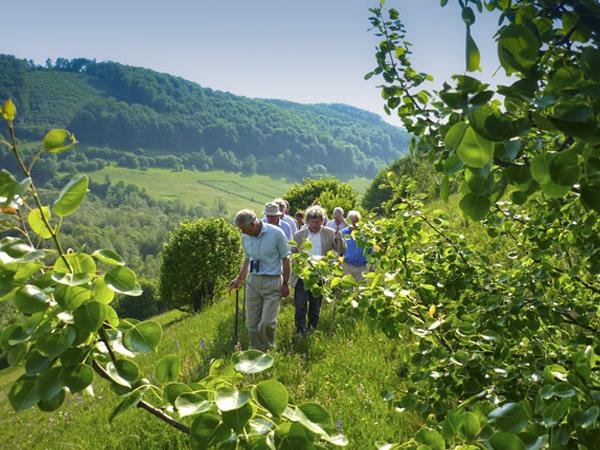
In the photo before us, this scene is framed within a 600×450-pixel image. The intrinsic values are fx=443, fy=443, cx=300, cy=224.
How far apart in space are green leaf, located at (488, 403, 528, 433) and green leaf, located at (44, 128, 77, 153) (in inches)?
34.1

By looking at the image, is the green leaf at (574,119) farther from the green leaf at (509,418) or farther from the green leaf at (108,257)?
the green leaf at (108,257)

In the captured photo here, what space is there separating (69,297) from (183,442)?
4107mm

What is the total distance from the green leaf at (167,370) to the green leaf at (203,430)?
0.60ft

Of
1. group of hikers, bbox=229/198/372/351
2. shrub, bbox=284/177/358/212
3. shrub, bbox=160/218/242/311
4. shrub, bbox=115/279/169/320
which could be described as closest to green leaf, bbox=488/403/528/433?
group of hikers, bbox=229/198/372/351

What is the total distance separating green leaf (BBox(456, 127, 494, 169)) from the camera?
2.02ft

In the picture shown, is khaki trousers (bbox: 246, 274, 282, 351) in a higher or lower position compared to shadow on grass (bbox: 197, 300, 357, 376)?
higher

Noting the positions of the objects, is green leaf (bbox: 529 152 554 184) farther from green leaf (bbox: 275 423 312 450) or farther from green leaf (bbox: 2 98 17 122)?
green leaf (bbox: 2 98 17 122)

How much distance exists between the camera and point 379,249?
2389mm

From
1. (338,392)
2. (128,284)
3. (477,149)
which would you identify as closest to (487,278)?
(477,149)

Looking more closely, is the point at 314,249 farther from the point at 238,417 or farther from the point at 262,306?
the point at 238,417

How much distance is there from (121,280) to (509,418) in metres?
0.70

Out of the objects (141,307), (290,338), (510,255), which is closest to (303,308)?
(290,338)

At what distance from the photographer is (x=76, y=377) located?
739mm

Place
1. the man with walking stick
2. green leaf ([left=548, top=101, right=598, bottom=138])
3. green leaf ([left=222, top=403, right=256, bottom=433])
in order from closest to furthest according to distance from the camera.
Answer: green leaf ([left=548, top=101, right=598, bottom=138]) < green leaf ([left=222, top=403, right=256, bottom=433]) < the man with walking stick
